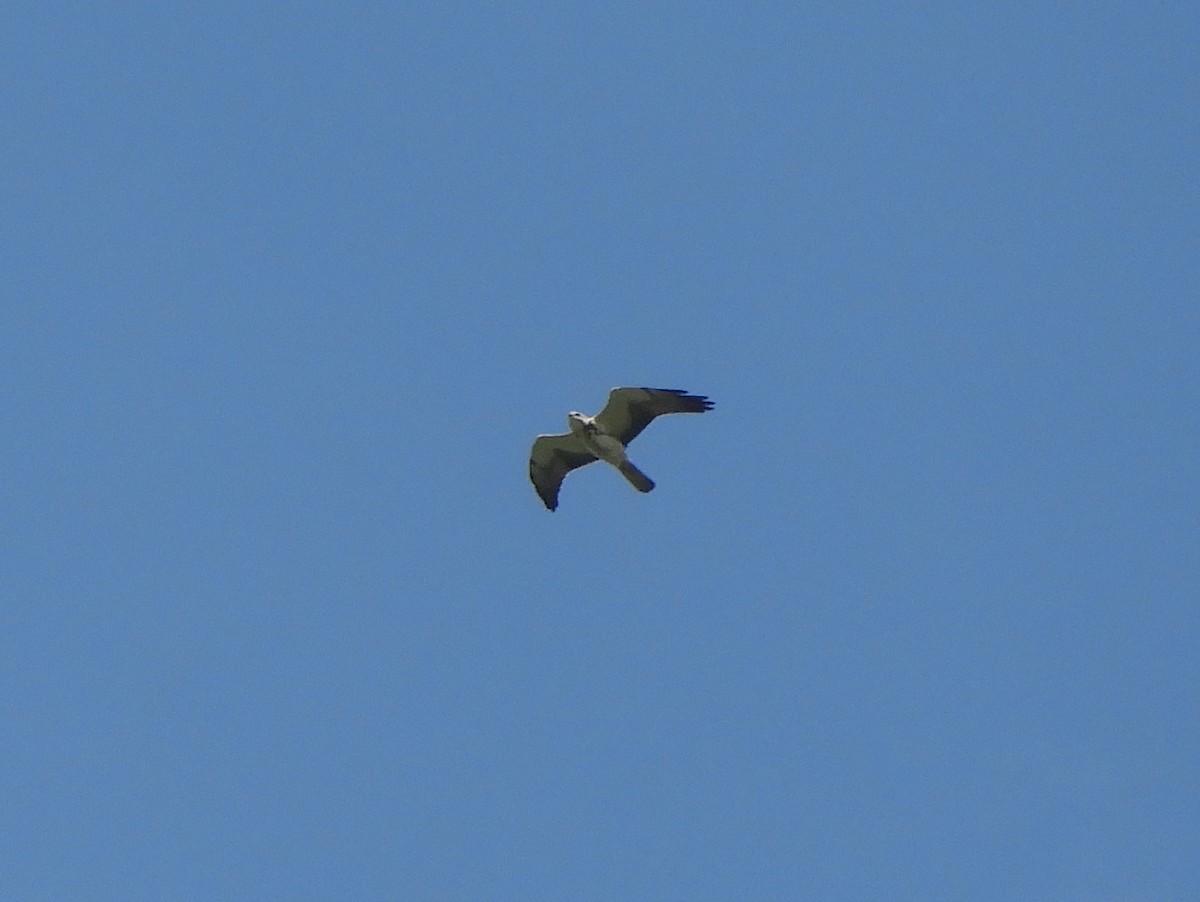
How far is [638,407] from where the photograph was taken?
106 ft

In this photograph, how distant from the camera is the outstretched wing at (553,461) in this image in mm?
33750

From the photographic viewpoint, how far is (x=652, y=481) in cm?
3241

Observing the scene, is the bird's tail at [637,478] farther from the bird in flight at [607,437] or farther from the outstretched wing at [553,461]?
the outstretched wing at [553,461]

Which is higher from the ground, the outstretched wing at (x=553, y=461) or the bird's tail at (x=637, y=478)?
the outstretched wing at (x=553, y=461)

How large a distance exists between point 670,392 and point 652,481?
1.53m

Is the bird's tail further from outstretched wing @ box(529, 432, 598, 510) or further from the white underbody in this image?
outstretched wing @ box(529, 432, 598, 510)

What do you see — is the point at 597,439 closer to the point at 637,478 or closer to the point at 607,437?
the point at 607,437

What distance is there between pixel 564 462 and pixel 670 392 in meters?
3.07

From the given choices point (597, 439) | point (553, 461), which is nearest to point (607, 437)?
point (597, 439)

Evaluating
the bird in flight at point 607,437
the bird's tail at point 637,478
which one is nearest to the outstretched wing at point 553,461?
the bird in flight at point 607,437

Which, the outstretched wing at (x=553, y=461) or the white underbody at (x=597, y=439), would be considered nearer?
the white underbody at (x=597, y=439)

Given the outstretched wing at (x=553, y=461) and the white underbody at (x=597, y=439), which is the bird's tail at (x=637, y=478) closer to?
the white underbody at (x=597, y=439)

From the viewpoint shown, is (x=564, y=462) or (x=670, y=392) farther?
(x=564, y=462)

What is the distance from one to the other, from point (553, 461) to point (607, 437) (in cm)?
179
